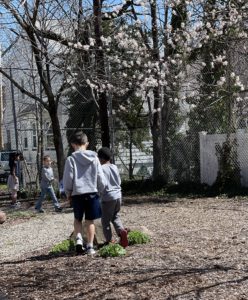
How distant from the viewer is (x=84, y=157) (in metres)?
7.63

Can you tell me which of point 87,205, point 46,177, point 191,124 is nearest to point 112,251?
point 87,205

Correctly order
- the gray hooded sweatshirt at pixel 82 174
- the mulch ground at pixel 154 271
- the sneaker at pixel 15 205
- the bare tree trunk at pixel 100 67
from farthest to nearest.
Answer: the sneaker at pixel 15 205 → the bare tree trunk at pixel 100 67 → the gray hooded sweatshirt at pixel 82 174 → the mulch ground at pixel 154 271

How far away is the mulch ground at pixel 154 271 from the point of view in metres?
5.62

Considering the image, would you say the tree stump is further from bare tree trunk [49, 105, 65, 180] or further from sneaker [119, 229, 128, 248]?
bare tree trunk [49, 105, 65, 180]

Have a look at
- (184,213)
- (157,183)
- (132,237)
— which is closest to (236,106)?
(157,183)

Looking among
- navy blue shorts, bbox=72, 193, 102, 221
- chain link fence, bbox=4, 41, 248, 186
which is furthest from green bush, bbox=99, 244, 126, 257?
chain link fence, bbox=4, 41, 248, 186

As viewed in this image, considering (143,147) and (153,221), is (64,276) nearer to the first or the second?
(153,221)

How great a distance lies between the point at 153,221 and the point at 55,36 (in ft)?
22.9

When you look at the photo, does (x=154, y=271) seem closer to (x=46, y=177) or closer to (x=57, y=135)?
(x=46, y=177)

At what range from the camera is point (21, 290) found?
6.23 m

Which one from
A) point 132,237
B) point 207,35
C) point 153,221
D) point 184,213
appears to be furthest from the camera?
point 207,35

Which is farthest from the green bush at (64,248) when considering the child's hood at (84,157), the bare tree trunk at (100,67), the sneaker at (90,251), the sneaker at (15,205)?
the sneaker at (15,205)

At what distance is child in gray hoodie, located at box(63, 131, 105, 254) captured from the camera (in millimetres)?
7582

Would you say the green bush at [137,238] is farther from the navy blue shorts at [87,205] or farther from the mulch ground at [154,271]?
the navy blue shorts at [87,205]
